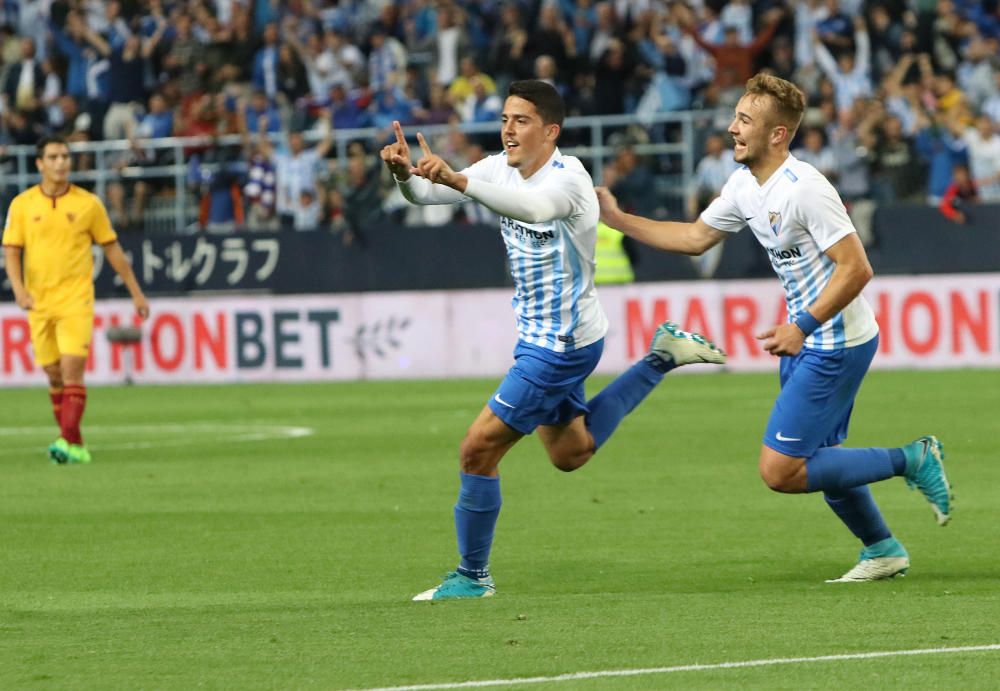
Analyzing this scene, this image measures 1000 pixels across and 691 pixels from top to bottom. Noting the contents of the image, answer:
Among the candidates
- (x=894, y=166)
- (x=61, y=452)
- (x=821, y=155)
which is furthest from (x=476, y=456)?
(x=894, y=166)

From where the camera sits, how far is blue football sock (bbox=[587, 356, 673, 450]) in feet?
31.4

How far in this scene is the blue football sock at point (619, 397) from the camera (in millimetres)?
9570

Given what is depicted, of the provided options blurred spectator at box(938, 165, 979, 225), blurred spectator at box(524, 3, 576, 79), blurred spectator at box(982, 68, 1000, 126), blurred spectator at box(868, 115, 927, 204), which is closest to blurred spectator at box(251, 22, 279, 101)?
blurred spectator at box(524, 3, 576, 79)

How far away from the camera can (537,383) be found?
8.81m

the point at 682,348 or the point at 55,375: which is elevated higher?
the point at 682,348

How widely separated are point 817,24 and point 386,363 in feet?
22.9

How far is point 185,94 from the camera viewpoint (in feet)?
97.7

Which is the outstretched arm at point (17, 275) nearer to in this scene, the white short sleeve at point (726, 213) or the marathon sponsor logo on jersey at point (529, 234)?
the marathon sponsor logo on jersey at point (529, 234)

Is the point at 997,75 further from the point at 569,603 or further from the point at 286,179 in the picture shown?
the point at 569,603

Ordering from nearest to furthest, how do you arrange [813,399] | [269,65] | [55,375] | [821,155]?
[813,399] → [55,375] → [821,155] → [269,65]

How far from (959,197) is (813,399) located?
16.0m

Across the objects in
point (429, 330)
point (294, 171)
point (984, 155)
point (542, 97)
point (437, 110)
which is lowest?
point (429, 330)

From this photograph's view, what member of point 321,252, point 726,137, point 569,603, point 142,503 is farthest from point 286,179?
point 569,603

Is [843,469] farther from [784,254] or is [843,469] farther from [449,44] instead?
[449,44]
